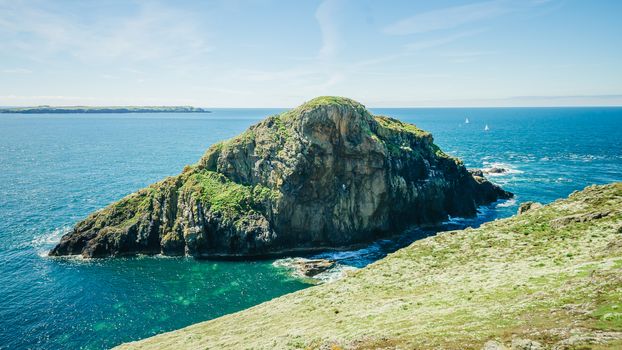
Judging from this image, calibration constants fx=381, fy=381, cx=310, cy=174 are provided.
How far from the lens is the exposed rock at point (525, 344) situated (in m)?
18.3

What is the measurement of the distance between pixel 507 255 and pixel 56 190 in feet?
343

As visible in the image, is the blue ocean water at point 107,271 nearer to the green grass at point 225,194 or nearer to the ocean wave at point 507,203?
the ocean wave at point 507,203

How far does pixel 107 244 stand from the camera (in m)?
68.4

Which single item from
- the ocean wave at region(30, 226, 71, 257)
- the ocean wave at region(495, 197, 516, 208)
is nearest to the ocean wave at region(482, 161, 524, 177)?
the ocean wave at region(495, 197, 516, 208)

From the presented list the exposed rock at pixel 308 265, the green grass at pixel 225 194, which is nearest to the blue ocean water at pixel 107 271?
the exposed rock at pixel 308 265

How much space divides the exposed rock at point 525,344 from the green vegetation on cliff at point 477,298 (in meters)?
0.06

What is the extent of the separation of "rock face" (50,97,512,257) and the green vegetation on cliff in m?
25.8

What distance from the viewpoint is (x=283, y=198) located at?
230 ft

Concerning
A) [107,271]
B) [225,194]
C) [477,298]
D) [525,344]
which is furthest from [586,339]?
[107,271]

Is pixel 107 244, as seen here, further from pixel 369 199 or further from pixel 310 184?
pixel 369 199

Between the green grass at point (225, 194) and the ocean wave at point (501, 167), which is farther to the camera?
the ocean wave at point (501, 167)

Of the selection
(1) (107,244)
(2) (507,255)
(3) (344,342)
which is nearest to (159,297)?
(1) (107,244)

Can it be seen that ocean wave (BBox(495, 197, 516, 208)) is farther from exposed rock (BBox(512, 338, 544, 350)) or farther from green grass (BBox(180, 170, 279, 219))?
exposed rock (BBox(512, 338, 544, 350))

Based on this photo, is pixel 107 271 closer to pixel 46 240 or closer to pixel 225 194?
pixel 46 240
